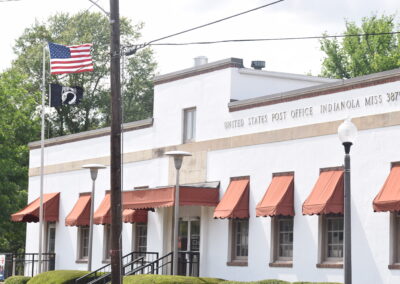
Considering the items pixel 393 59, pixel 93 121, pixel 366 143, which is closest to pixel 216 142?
pixel 366 143

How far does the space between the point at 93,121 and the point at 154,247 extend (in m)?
37.7

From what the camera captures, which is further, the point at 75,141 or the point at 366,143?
the point at 75,141

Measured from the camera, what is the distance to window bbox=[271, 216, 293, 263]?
1195 inches

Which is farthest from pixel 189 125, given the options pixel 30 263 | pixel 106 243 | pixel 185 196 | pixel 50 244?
pixel 30 263

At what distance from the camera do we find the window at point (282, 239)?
30.4m

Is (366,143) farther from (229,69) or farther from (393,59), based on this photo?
(393,59)

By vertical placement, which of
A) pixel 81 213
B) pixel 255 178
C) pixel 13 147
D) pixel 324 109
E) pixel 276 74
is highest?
pixel 276 74

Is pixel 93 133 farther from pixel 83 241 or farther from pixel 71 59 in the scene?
pixel 71 59

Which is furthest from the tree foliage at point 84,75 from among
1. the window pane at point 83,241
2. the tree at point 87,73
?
the window pane at point 83,241

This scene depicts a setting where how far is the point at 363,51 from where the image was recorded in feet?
209

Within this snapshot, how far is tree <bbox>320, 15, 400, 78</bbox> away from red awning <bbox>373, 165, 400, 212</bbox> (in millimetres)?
34925

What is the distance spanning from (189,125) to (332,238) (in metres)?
8.56

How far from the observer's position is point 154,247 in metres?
36.4

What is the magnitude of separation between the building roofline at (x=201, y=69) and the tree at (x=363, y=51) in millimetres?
26514
